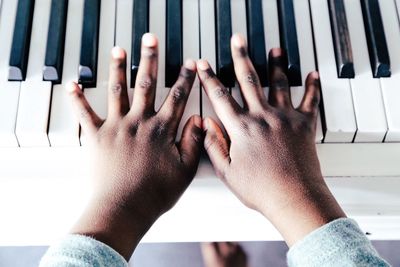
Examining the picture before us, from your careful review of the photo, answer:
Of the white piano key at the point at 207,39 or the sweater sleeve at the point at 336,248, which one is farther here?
the white piano key at the point at 207,39

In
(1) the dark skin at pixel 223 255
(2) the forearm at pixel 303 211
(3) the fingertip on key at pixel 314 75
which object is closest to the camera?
(2) the forearm at pixel 303 211

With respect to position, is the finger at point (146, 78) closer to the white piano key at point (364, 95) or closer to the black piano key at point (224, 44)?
the black piano key at point (224, 44)

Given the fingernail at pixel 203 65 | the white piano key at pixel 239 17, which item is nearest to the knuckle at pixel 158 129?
the fingernail at pixel 203 65

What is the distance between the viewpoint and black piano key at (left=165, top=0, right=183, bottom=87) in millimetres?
940

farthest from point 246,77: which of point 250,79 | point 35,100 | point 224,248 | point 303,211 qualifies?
point 224,248

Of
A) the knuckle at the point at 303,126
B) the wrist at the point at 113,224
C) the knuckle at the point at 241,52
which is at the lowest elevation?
the wrist at the point at 113,224

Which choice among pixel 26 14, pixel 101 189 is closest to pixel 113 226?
pixel 101 189

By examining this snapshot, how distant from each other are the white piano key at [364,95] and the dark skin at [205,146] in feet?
0.24

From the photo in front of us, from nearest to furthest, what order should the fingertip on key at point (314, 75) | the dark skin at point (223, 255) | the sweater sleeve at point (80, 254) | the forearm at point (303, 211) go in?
the sweater sleeve at point (80, 254)
the forearm at point (303, 211)
the fingertip on key at point (314, 75)
the dark skin at point (223, 255)

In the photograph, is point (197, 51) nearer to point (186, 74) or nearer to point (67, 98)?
point (186, 74)

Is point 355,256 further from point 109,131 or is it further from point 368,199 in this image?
point 109,131

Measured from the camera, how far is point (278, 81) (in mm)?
917

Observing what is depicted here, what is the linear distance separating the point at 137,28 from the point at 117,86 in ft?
0.39

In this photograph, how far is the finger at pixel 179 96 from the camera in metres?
0.89
